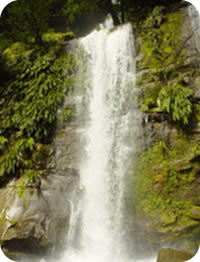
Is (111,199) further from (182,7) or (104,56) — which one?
(182,7)

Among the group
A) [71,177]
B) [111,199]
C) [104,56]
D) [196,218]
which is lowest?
[196,218]

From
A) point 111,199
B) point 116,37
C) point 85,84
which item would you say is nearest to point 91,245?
point 111,199

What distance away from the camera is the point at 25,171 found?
3.30m

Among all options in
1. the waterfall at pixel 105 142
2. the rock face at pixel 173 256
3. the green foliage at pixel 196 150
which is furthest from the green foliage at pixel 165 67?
the rock face at pixel 173 256

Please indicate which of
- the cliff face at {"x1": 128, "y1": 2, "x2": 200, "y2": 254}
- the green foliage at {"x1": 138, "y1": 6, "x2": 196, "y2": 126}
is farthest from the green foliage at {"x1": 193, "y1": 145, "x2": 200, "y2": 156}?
the green foliage at {"x1": 138, "y1": 6, "x2": 196, "y2": 126}

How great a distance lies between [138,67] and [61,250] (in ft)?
10.2

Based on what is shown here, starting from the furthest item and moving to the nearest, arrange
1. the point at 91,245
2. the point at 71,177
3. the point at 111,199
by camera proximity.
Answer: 1. the point at 71,177
2. the point at 111,199
3. the point at 91,245

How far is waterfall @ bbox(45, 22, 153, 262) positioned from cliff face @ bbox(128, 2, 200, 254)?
23 centimetres

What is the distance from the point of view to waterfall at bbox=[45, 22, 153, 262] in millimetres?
2797

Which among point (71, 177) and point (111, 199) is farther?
point (71, 177)

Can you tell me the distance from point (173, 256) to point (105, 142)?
5.92ft

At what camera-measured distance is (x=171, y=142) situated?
2.99 m

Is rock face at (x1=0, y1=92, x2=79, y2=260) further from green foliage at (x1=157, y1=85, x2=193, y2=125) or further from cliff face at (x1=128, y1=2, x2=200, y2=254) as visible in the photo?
green foliage at (x1=157, y1=85, x2=193, y2=125)

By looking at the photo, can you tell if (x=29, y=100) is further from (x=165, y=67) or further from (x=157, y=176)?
(x=157, y=176)
